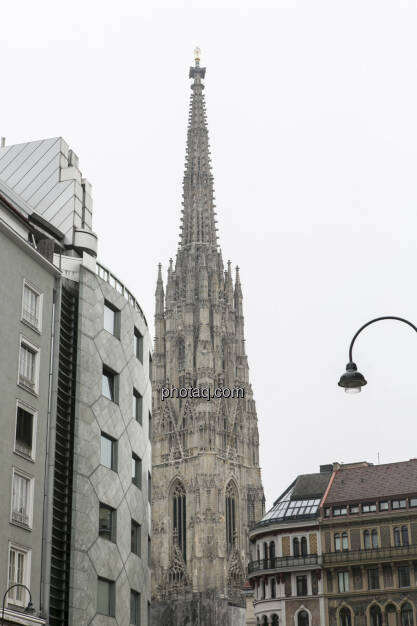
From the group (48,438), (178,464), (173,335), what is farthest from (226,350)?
(48,438)

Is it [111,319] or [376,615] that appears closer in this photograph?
[111,319]

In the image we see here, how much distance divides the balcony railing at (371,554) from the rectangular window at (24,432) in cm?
3721

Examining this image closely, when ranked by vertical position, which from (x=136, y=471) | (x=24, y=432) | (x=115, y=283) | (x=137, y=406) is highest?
(x=115, y=283)

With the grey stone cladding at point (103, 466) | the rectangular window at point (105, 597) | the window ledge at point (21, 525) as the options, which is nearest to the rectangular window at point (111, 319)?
the grey stone cladding at point (103, 466)

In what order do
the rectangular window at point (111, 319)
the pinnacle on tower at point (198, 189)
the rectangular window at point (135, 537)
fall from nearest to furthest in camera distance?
the rectangular window at point (111, 319) → the rectangular window at point (135, 537) → the pinnacle on tower at point (198, 189)

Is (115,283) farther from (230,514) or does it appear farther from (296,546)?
(230,514)

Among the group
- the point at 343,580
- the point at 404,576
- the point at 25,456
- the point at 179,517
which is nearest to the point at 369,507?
the point at 343,580

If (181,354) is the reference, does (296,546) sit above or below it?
below

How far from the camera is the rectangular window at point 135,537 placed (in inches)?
2087

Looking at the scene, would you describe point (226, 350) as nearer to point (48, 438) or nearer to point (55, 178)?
point (55, 178)

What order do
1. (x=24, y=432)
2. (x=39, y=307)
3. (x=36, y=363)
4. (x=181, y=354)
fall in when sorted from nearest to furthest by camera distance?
(x=24, y=432), (x=36, y=363), (x=39, y=307), (x=181, y=354)

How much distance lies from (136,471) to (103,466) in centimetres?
598

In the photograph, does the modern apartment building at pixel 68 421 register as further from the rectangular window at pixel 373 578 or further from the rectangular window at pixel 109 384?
the rectangular window at pixel 373 578

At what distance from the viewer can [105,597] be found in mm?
48094
